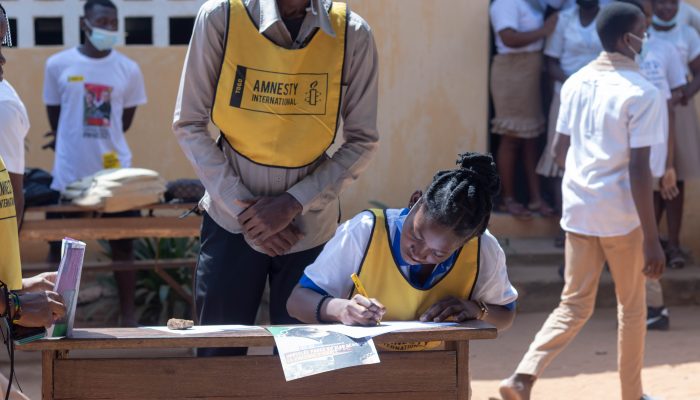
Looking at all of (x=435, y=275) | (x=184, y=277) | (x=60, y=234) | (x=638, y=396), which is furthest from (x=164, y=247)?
(x=435, y=275)

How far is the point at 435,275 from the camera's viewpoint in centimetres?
332

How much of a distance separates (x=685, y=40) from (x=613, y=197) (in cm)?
389

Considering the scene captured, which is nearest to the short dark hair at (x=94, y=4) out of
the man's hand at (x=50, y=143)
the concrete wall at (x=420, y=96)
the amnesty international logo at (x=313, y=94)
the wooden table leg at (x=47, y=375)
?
the man's hand at (x=50, y=143)

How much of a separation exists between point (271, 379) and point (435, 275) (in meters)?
0.67

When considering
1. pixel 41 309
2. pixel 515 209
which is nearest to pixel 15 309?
pixel 41 309

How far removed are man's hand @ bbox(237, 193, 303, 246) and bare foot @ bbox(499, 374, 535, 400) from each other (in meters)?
2.15

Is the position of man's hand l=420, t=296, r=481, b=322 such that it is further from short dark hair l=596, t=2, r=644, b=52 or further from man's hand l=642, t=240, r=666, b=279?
short dark hair l=596, t=2, r=644, b=52

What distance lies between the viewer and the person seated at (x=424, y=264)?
124 inches

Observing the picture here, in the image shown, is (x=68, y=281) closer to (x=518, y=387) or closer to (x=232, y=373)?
(x=232, y=373)

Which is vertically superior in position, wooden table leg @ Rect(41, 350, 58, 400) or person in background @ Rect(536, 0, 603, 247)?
person in background @ Rect(536, 0, 603, 247)

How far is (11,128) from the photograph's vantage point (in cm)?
466

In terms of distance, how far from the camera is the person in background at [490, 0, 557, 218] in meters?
8.60

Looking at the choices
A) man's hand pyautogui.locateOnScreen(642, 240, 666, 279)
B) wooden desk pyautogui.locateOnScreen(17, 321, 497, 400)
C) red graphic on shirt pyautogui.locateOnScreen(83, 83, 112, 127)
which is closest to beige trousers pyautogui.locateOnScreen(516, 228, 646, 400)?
man's hand pyautogui.locateOnScreen(642, 240, 666, 279)

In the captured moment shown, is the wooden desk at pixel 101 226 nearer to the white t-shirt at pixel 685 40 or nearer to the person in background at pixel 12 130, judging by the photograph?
the person in background at pixel 12 130
